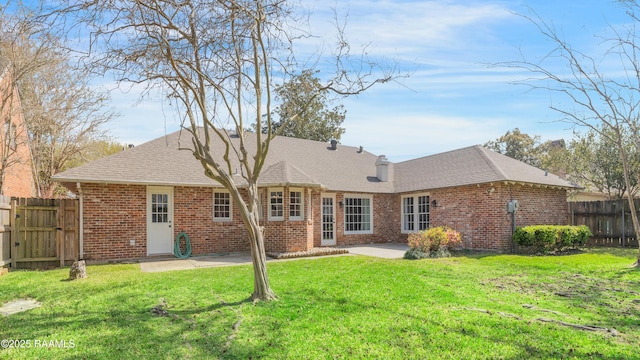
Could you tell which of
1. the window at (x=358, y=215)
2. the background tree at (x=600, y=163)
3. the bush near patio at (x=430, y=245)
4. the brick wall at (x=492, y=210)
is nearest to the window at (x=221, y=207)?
the window at (x=358, y=215)

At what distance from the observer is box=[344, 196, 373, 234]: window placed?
654 inches

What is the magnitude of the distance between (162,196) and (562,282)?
37.9 ft

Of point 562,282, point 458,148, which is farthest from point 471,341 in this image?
point 458,148

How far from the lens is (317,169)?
17125 millimetres

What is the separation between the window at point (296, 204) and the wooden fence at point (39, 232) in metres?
6.61

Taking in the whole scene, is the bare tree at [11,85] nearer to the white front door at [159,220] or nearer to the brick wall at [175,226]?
the brick wall at [175,226]

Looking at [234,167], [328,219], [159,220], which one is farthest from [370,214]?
[159,220]

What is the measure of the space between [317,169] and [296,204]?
12.7ft

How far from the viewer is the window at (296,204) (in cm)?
1350

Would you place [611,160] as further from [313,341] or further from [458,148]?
[313,341]

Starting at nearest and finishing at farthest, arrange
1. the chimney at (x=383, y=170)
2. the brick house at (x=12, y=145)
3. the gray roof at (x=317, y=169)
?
the gray roof at (x=317, y=169) → the brick house at (x=12, y=145) → the chimney at (x=383, y=170)

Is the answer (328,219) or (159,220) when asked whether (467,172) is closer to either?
(328,219)

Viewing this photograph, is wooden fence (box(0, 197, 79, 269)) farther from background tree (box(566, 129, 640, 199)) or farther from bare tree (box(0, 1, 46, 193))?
background tree (box(566, 129, 640, 199))

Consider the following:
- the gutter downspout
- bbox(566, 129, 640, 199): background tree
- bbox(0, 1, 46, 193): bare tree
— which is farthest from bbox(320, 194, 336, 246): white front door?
bbox(566, 129, 640, 199): background tree
